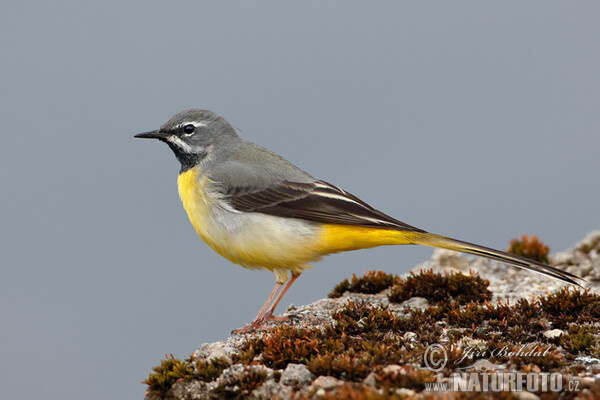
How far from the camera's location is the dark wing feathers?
31.2ft

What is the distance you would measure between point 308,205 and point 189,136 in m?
2.69

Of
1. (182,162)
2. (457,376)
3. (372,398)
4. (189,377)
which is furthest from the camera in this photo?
(182,162)

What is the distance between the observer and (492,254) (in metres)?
8.62

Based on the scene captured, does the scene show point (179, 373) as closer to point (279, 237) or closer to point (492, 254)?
point (279, 237)

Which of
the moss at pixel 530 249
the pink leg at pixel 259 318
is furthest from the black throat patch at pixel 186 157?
the moss at pixel 530 249

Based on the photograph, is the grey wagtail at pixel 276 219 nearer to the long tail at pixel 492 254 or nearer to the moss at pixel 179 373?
the long tail at pixel 492 254

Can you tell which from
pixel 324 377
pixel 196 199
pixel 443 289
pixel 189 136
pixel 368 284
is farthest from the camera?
pixel 368 284

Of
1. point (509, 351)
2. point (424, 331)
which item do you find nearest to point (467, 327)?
point (424, 331)

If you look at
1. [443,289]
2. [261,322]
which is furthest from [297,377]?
[443,289]

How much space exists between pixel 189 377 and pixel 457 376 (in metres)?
3.38

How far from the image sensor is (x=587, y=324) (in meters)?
8.91

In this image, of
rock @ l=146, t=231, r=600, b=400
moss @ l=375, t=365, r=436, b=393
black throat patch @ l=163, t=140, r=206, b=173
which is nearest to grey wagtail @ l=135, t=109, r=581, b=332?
black throat patch @ l=163, t=140, r=206, b=173

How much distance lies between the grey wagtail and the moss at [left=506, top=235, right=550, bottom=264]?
23.0 ft

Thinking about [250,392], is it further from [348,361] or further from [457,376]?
[457,376]
